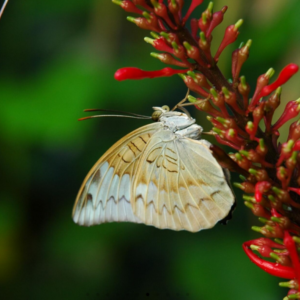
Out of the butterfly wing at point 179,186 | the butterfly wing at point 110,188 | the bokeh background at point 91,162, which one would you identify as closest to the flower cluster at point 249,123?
the butterfly wing at point 179,186

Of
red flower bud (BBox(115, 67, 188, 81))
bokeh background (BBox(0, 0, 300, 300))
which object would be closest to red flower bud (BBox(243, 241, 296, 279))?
red flower bud (BBox(115, 67, 188, 81))

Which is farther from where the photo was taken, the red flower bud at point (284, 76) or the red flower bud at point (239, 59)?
the red flower bud at point (239, 59)

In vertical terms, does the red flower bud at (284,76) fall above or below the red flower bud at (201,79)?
Result: above

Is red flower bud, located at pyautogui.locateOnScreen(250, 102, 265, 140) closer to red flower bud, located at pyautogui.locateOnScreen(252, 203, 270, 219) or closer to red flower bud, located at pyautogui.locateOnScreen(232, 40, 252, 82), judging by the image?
red flower bud, located at pyautogui.locateOnScreen(232, 40, 252, 82)

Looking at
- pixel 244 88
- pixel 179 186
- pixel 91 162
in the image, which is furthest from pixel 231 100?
pixel 91 162

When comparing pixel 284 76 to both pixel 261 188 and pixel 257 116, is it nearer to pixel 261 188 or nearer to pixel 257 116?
pixel 257 116

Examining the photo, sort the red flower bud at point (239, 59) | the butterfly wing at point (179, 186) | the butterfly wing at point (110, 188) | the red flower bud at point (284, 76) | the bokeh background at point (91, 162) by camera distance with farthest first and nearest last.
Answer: the bokeh background at point (91, 162) → the butterfly wing at point (110, 188) → the butterfly wing at point (179, 186) → the red flower bud at point (239, 59) → the red flower bud at point (284, 76)

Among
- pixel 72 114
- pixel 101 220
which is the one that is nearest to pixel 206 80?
pixel 101 220

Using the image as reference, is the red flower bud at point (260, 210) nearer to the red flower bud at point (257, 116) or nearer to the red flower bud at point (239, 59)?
the red flower bud at point (257, 116)
